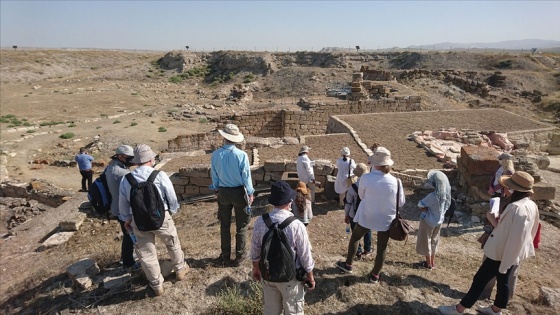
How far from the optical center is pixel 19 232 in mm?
8570

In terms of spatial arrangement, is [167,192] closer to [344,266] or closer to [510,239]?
[344,266]

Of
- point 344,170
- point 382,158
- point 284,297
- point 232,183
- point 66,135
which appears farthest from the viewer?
point 66,135

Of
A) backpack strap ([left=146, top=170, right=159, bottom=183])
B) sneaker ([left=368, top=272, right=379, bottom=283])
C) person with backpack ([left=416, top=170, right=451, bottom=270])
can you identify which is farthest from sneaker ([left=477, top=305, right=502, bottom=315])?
backpack strap ([left=146, top=170, right=159, bottom=183])

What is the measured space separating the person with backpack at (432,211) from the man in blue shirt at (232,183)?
8.24 ft

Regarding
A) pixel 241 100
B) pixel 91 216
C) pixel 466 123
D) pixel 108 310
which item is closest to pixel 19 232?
pixel 91 216

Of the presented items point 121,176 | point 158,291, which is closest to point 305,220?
point 158,291

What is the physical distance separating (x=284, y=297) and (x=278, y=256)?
1.74ft

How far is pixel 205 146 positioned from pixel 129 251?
10884mm

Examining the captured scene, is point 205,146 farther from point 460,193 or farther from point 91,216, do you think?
point 460,193

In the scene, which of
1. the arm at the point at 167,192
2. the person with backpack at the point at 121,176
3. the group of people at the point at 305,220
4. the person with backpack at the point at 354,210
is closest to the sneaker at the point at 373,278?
the group of people at the point at 305,220

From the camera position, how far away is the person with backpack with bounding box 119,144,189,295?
4.19 metres

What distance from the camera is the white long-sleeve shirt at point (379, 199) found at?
170 inches

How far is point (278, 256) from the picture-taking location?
3250 millimetres

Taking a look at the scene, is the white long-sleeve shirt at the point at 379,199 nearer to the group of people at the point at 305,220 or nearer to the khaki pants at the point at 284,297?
the group of people at the point at 305,220
